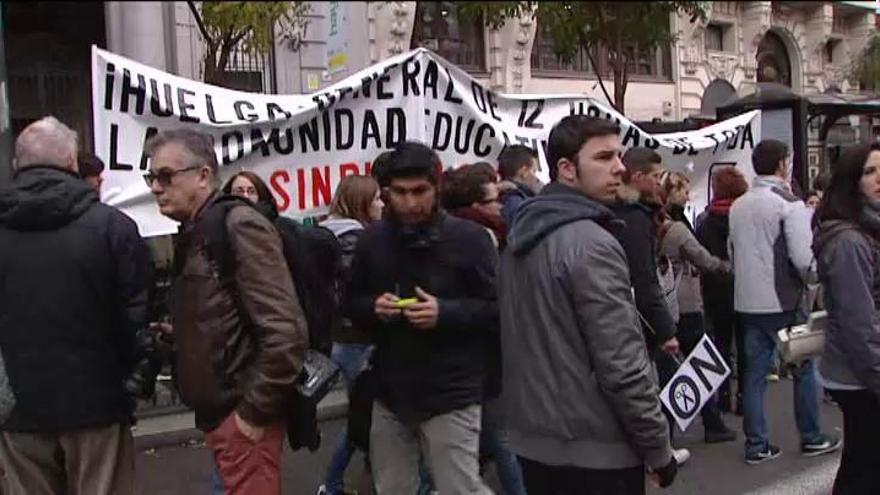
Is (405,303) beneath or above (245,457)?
above

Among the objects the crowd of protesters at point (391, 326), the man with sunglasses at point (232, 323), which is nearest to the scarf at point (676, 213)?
the crowd of protesters at point (391, 326)

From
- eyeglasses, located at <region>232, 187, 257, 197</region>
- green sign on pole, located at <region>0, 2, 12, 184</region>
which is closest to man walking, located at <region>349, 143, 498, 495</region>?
eyeglasses, located at <region>232, 187, 257, 197</region>

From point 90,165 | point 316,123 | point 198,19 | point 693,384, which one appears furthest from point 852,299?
point 90,165

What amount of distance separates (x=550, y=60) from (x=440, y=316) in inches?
37.4

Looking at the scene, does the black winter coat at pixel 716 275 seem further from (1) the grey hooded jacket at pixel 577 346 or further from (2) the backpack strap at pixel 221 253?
(2) the backpack strap at pixel 221 253

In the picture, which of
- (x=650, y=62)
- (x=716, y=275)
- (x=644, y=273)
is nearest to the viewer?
(x=650, y=62)

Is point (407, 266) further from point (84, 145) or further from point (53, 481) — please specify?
point (84, 145)

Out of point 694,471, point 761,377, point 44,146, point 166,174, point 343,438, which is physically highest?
point 44,146

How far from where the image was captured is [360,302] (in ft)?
11.9

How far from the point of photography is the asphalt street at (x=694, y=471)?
5.33m

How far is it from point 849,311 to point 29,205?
293 cm

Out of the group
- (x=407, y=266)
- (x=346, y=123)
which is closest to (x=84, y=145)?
(x=346, y=123)

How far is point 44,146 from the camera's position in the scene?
11.0 ft

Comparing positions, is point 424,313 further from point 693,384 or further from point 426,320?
point 693,384
